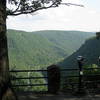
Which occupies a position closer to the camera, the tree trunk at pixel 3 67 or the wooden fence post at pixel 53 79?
the tree trunk at pixel 3 67

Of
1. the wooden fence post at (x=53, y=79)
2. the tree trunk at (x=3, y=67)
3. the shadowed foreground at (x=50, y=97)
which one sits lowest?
the shadowed foreground at (x=50, y=97)

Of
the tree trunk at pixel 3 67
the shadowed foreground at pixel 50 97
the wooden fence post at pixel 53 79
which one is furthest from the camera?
the wooden fence post at pixel 53 79

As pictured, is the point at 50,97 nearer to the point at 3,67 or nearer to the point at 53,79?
the point at 53,79

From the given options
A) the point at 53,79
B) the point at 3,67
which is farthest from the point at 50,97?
the point at 3,67

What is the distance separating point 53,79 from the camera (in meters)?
11.5

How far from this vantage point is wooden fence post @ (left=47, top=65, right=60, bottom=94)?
1146 cm

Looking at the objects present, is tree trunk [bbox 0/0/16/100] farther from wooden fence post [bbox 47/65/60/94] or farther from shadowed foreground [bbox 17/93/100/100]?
wooden fence post [bbox 47/65/60/94]

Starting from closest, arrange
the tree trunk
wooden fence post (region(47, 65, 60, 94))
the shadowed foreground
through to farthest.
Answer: the tree trunk
the shadowed foreground
wooden fence post (region(47, 65, 60, 94))

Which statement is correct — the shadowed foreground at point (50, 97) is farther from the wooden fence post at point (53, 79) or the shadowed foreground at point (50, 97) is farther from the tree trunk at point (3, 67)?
the tree trunk at point (3, 67)

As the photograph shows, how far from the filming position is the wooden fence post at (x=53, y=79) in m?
11.5

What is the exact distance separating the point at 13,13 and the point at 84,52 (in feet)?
524

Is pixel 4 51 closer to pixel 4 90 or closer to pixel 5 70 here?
pixel 5 70

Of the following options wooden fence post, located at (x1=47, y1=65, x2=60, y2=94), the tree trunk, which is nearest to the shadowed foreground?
wooden fence post, located at (x1=47, y1=65, x2=60, y2=94)

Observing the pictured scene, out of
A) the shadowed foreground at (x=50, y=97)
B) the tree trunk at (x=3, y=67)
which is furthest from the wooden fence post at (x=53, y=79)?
the tree trunk at (x=3, y=67)
